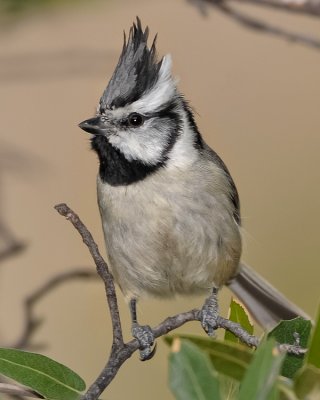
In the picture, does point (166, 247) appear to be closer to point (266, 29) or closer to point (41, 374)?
point (266, 29)

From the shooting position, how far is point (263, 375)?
38.4 inches

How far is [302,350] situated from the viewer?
1.29 metres

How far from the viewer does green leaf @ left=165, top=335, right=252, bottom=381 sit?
1116 mm

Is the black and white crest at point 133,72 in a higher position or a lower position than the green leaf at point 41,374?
higher

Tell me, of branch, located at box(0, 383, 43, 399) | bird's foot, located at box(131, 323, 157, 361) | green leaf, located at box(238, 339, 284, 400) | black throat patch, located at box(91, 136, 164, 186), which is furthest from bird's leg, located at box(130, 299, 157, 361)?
green leaf, located at box(238, 339, 284, 400)

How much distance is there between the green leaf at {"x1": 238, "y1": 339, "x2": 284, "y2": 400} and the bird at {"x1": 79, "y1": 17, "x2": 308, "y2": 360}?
1403 mm

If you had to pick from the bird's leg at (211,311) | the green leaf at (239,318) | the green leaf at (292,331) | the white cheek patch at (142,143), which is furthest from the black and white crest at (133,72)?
the green leaf at (292,331)

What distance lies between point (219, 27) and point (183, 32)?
9.1 inches

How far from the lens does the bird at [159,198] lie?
8.29ft

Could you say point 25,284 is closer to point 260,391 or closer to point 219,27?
point 219,27

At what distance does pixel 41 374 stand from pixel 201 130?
9.70 ft

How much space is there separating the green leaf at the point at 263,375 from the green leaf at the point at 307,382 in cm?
8

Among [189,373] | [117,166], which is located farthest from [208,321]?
[189,373]

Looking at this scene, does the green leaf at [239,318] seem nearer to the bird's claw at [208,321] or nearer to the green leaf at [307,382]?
the bird's claw at [208,321]
